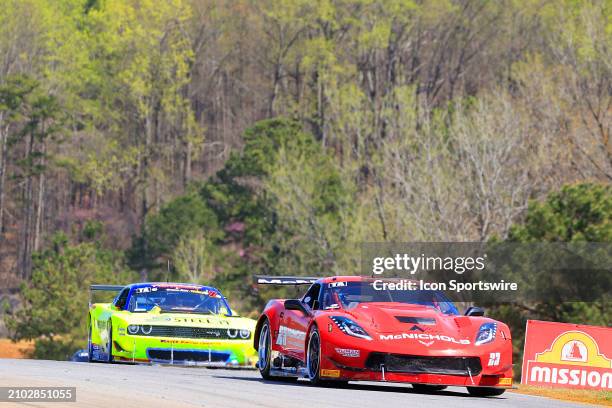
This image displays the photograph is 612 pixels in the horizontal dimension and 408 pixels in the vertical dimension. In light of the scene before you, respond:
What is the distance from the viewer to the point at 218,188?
66.1m

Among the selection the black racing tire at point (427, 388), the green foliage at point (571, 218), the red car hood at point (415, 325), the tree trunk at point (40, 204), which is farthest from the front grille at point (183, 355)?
the tree trunk at point (40, 204)

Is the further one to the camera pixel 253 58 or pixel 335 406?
pixel 253 58

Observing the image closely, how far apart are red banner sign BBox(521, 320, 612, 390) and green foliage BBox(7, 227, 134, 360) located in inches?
1429

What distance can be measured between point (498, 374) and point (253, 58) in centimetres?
7736

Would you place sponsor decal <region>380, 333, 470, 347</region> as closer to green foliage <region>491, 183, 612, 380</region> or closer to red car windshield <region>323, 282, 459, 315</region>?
red car windshield <region>323, 282, 459, 315</region>

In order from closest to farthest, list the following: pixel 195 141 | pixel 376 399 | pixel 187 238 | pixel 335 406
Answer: pixel 335 406
pixel 376 399
pixel 187 238
pixel 195 141

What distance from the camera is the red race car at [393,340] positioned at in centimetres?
1461

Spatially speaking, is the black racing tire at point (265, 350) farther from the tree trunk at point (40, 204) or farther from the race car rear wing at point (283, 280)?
the tree trunk at point (40, 204)

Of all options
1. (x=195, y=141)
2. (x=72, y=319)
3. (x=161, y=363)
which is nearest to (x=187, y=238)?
(x=72, y=319)

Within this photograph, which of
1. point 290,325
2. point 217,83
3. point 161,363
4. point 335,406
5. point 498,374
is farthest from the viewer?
point 217,83

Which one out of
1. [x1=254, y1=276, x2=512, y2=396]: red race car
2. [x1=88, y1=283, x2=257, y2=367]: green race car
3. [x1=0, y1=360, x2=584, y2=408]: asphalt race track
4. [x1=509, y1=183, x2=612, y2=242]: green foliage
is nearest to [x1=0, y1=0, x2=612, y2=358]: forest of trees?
[x1=509, y1=183, x2=612, y2=242]: green foliage

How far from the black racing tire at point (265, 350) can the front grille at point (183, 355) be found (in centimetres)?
215

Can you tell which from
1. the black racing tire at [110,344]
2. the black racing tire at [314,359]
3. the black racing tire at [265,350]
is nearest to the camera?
the black racing tire at [314,359]

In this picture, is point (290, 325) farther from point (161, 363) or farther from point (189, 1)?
point (189, 1)
